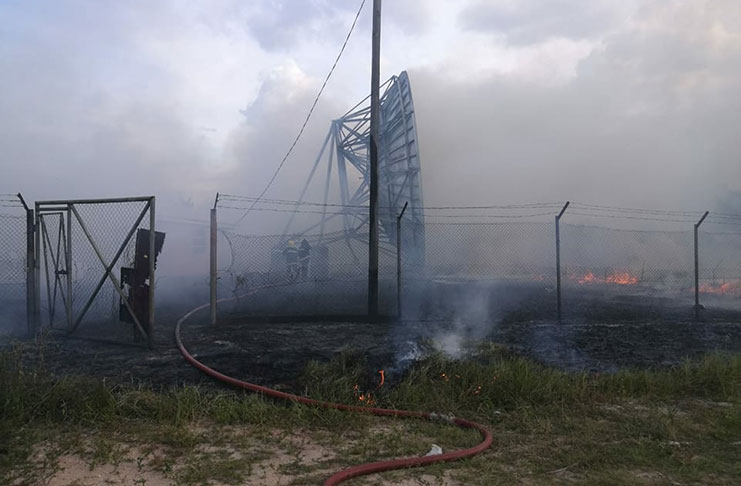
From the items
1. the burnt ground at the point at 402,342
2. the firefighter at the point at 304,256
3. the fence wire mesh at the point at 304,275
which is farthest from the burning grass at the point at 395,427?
the firefighter at the point at 304,256

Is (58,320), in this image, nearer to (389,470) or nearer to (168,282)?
(389,470)

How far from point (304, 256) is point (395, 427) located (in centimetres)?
1381

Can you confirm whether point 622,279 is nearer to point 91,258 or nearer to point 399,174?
point 399,174

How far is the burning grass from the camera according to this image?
354 centimetres

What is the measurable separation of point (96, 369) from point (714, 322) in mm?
10263

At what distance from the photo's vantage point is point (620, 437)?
4285 millimetres

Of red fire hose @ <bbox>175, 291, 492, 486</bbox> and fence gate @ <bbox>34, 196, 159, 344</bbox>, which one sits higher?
fence gate @ <bbox>34, 196, 159, 344</bbox>

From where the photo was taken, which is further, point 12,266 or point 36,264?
point 12,266

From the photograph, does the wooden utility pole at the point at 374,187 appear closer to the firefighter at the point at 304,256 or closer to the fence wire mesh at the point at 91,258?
the fence wire mesh at the point at 91,258

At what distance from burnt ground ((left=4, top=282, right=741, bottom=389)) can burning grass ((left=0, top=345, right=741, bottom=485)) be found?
0.67 metres

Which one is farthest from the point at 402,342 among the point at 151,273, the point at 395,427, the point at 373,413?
the point at 151,273

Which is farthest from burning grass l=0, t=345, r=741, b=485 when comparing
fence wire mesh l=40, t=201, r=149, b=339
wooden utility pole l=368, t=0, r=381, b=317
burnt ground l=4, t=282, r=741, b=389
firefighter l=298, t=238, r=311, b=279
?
firefighter l=298, t=238, r=311, b=279

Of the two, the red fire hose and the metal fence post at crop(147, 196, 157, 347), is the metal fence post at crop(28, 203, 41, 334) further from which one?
the red fire hose

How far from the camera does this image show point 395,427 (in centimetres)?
445
